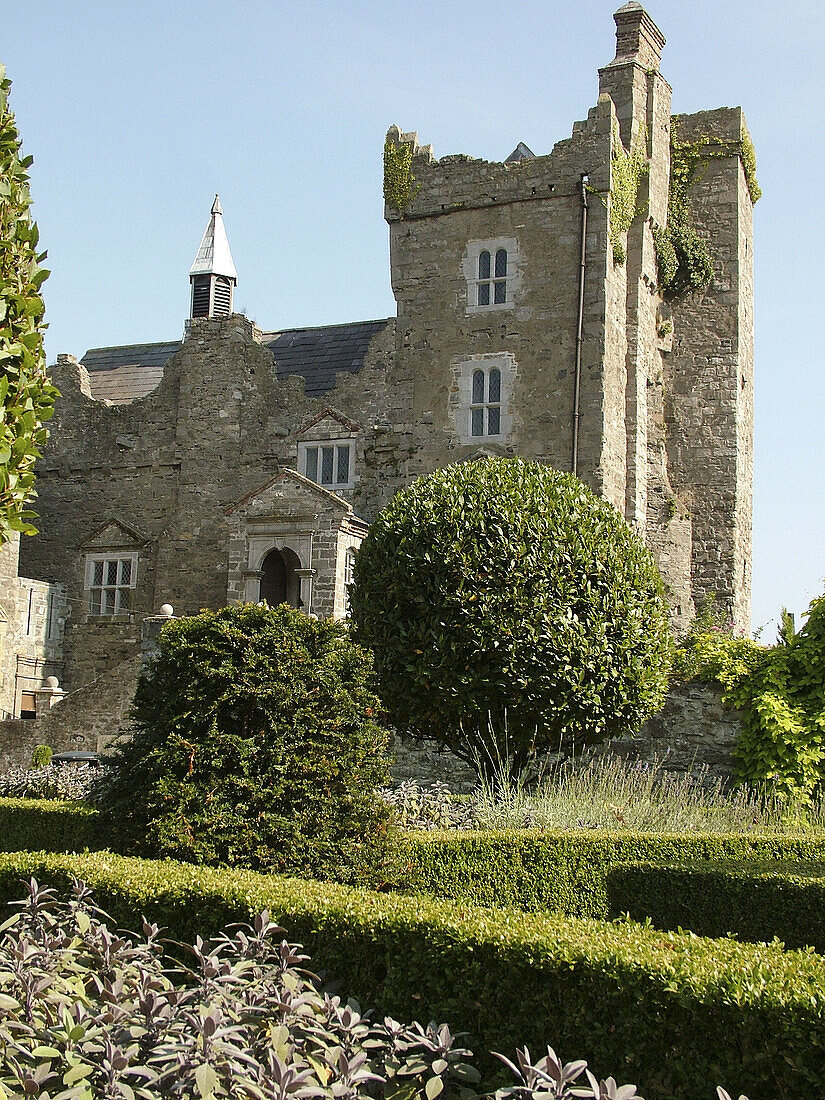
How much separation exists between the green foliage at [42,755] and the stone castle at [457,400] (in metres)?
1.00

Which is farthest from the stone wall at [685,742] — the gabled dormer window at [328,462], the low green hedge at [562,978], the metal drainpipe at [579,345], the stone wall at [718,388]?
the low green hedge at [562,978]

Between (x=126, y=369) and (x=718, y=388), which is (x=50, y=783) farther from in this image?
(x=126, y=369)

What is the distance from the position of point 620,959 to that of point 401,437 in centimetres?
2129

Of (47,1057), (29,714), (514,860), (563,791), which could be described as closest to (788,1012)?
(47,1057)

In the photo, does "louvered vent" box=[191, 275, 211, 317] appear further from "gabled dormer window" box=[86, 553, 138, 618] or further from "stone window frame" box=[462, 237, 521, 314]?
"stone window frame" box=[462, 237, 521, 314]

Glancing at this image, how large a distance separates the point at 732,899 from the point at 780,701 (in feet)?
25.5

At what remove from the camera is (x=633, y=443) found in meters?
25.1

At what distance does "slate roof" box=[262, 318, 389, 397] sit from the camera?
28.1 m

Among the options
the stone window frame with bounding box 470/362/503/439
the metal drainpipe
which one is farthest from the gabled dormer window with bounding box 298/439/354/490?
the metal drainpipe

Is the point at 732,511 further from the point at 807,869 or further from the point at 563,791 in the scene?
the point at 807,869

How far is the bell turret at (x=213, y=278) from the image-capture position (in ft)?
107

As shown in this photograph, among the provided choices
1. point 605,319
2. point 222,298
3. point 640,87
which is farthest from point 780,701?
point 222,298

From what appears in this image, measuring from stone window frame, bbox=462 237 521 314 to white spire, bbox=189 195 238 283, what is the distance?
32.0 ft

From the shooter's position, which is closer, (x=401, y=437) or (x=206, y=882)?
(x=206, y=882)
